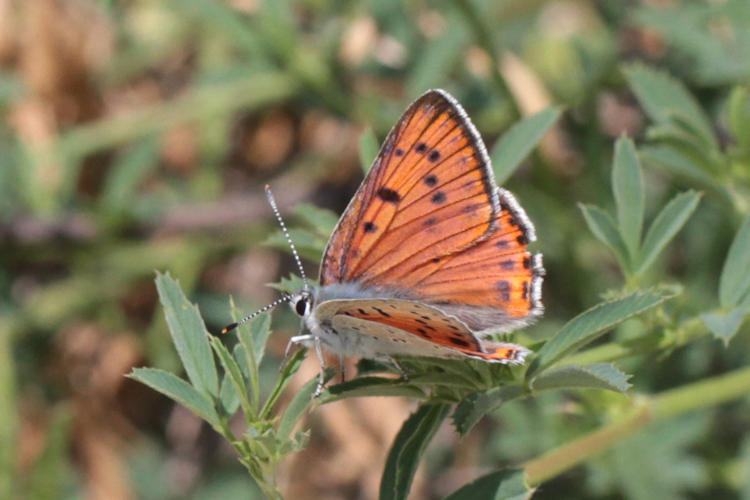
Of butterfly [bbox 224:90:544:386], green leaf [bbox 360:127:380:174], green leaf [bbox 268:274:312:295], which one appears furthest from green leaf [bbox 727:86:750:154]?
green leaf [bbox 268:274:312:295]

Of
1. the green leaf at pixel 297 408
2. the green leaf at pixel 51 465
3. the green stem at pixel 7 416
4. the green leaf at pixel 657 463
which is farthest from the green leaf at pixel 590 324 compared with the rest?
the green stem at pixel 7 416

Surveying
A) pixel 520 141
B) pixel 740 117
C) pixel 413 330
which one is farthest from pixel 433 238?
pixel 740 117

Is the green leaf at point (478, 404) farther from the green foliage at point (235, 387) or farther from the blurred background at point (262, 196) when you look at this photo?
the blurred background at point (262, 196)

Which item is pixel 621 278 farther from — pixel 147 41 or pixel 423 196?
pixel 147 41

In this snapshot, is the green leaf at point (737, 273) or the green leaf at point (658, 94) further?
the green leaf at point (658, 94)

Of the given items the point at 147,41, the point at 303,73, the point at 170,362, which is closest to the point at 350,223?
the point at 303,73
